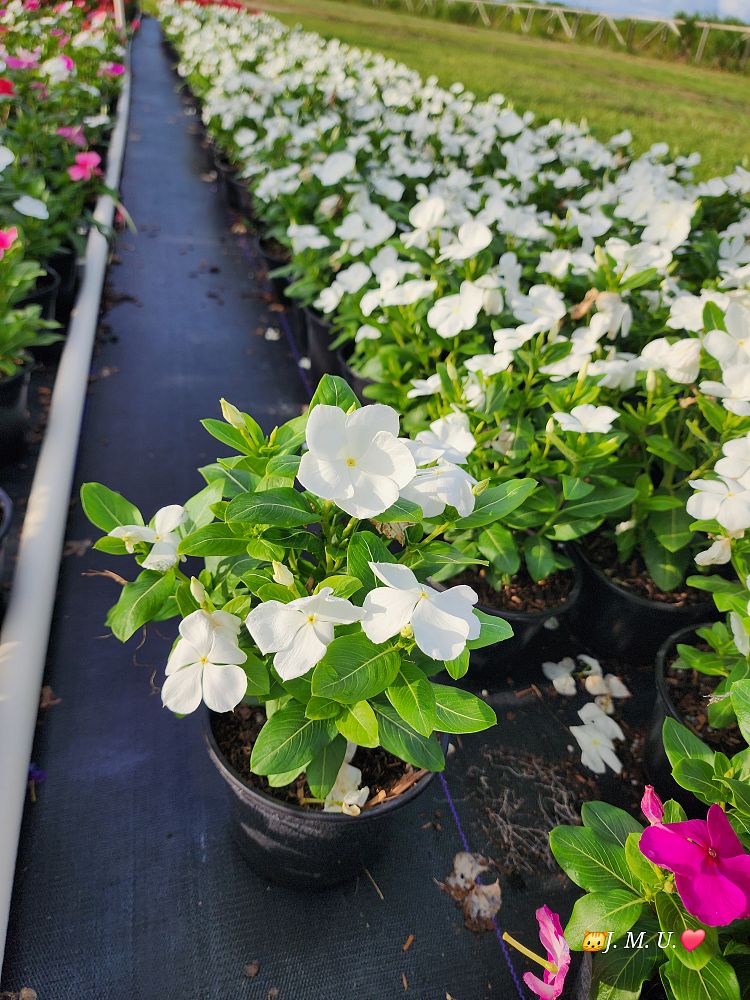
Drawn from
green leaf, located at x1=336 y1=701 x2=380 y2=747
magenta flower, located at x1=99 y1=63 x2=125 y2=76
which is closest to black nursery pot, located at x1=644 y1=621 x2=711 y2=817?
green leaf, located at x1=336 y1=701 x2=380 y2=747

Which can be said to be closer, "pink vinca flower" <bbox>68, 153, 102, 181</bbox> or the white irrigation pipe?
the white irrigation pipe

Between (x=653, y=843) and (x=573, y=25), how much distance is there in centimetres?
3245

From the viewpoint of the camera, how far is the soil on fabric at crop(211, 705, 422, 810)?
1385 millimetres

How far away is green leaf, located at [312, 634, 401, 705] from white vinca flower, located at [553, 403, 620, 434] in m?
0.76

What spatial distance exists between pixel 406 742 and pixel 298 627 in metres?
0.33

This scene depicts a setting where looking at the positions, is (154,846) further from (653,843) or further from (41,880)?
(653,843)

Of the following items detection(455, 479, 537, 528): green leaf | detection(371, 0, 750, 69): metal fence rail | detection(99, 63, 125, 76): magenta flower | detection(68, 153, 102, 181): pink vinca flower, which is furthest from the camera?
detection(371, 0, 750, 69): metal fence rail

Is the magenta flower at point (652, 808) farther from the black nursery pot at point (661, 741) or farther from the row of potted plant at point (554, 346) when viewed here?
the black nursery pot at point (661, 741)

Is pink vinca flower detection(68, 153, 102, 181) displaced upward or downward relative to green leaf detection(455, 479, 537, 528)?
downward

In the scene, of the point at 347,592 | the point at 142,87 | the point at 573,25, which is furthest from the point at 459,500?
Result: the point at 573,25

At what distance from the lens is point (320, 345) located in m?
3.24

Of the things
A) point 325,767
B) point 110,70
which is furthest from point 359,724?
point 110,70

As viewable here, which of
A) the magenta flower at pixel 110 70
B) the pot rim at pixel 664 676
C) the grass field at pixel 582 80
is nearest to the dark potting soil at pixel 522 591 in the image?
the pot rim at pixel 664 676

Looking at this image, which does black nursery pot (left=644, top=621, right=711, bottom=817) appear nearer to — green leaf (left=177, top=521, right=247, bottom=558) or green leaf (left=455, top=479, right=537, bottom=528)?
green leaf (left=455, top=479, right=537, bottom=528)
